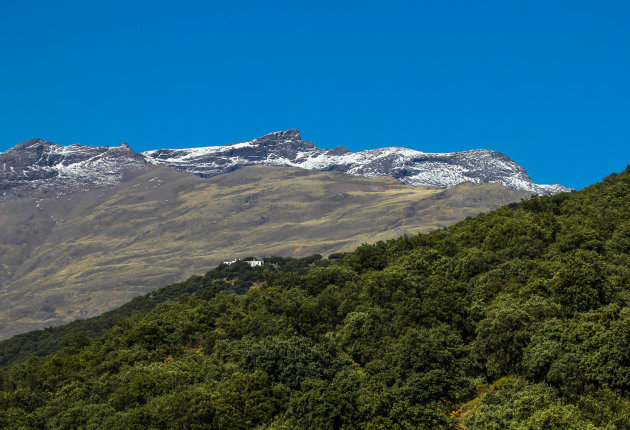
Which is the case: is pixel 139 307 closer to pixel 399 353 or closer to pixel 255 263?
pixel 255 263

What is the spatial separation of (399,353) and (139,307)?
325ft

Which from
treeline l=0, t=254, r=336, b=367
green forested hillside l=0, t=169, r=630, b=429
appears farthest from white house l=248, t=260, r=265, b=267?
green forested hillside l=0, t=169, r=630, b=429

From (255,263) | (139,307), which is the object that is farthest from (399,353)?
(255,263)

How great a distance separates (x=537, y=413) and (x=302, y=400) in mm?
19827

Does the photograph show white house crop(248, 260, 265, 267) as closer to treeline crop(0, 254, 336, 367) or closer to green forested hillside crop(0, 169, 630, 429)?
treeline crop(0, 254, 336, 367)

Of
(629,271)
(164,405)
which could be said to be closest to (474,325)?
(629,271)

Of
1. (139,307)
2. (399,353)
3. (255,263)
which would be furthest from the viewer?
(255,263)

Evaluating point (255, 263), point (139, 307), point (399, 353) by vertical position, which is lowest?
point (399, 353)

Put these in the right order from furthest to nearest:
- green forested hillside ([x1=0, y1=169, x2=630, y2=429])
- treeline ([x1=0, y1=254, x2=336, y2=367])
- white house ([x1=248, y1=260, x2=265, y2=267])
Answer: white house ([x1=248, y1=260, x2=265, y2=267])
treeline ([x1=0, y1=254, x2=336, y2=367])
green forested hillside ([x1=0, y1=169, x2=630, y2=429])

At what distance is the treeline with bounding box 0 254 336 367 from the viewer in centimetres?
13588

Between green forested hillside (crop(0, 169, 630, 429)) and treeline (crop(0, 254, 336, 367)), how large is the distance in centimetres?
3911

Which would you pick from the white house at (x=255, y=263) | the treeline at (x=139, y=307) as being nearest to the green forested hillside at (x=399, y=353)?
the treeline at (x=139, y=307)

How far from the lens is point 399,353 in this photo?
2383 inches

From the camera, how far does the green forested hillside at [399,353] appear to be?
49.2 m
